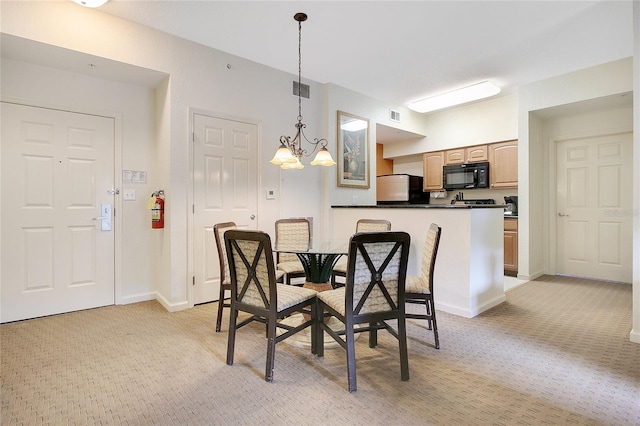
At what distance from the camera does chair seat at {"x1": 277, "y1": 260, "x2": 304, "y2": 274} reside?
301 cm

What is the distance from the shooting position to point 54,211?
121 inches

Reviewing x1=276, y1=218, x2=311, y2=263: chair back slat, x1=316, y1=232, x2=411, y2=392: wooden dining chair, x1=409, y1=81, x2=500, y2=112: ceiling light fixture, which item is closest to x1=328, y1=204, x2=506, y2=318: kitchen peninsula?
x1=276, y1=218, x2=311, y2=263: chair back slat

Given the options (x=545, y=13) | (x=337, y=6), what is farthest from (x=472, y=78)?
(x=337, y=6)

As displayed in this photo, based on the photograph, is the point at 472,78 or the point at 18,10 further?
the point at 472,78

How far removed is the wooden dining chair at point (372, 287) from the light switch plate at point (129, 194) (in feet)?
8.77

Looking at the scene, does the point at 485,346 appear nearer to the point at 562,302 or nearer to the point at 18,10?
the point at 562,302

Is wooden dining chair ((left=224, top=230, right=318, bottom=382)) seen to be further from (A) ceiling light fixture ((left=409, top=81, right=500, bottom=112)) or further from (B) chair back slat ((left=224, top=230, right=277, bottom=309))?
(A) ceiling light fixture ((left=409, top=81, right=500, bottom=112))

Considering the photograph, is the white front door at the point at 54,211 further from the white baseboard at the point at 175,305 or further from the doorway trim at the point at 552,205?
the doorway trim at the point at 552,205

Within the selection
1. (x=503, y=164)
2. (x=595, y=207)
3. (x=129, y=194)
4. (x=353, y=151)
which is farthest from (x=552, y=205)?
(x=129, y=194)

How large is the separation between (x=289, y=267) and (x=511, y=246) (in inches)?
144

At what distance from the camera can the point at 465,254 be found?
10.1 feet

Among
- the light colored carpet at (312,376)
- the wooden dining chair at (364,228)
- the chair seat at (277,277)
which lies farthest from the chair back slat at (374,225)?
the chair seat at (277,277)

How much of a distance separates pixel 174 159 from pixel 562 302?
4493 mm

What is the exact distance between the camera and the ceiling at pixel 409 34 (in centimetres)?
277
